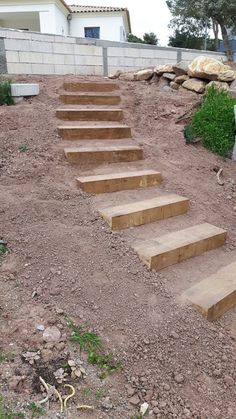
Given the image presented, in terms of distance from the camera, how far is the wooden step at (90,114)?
4250mm

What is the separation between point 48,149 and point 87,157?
0.39m

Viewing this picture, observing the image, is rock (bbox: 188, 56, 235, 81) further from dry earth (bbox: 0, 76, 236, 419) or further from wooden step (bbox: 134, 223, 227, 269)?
wooden step (bbox: 134, 223, 227, 269)

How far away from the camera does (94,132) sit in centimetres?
402

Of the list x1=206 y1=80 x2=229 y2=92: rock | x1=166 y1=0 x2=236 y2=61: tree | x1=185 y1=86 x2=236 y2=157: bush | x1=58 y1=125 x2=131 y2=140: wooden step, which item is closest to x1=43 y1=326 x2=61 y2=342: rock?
x1=58 y1=125 x2=131 y2=140: wooden step

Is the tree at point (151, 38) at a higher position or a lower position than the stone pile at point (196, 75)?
higher

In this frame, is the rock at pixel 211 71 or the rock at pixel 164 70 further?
the rock at pixel 164 70

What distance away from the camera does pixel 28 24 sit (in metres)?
16.0

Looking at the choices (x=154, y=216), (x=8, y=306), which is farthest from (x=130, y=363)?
(x=154, y=216)

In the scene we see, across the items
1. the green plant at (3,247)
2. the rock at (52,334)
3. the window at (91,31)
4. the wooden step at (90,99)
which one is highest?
the window at (91,31)

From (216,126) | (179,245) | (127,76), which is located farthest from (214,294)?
(127,76)

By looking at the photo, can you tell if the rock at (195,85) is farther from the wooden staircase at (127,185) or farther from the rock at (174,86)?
the wooden staircase at (127,185)

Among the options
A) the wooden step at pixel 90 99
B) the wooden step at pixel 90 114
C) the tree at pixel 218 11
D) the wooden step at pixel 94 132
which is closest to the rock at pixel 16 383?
the wooden step at pixel 94 132

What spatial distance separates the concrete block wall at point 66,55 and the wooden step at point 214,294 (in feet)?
15.4

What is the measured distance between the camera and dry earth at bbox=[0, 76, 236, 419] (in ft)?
5.46
